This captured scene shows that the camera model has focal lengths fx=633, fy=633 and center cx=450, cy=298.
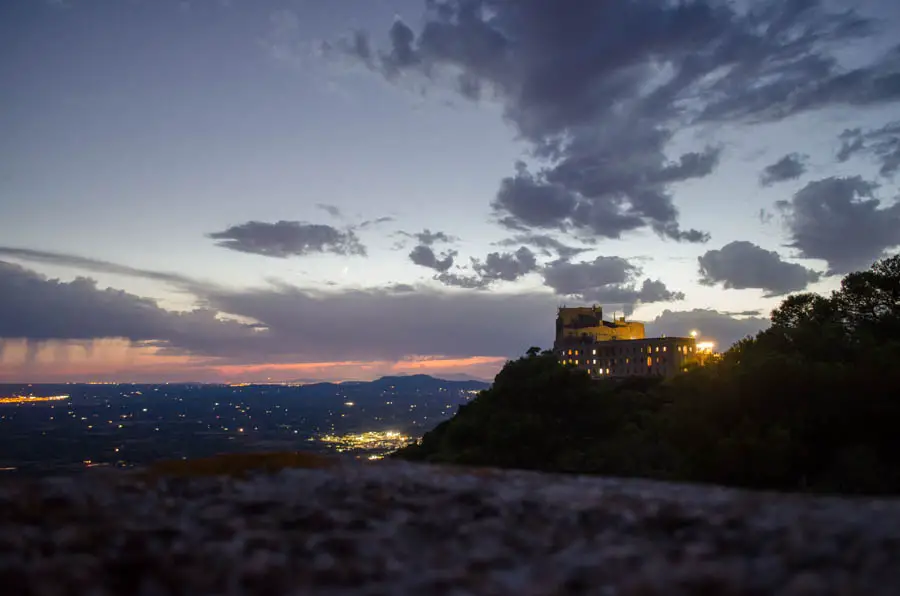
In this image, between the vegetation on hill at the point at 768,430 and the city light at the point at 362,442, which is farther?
the city light at the point at 362,442

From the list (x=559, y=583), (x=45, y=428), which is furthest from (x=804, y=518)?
(x=45, y=428)

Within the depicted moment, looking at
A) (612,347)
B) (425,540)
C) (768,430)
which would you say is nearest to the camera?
(425,540)

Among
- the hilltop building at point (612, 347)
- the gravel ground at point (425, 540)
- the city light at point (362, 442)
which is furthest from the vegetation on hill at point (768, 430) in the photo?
the hilltop building at point (612, 347)

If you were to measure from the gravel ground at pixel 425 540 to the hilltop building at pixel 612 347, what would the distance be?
97671mm

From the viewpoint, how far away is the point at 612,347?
117 meters

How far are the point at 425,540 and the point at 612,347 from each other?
116773mm

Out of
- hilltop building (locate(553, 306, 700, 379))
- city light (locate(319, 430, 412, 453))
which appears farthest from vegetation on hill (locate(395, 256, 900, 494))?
hilltop building (locate(553, 306, 700, 379))

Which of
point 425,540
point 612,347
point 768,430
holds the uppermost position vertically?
point 612,347

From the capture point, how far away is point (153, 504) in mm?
5375

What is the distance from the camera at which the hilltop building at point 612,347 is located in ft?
357

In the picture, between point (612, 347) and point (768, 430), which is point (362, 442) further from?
point (768, 430)

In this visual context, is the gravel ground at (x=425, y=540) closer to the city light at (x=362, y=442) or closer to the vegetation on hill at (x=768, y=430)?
the vegetation on hill at (x=768, y=430)

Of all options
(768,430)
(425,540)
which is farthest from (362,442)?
(425,540)

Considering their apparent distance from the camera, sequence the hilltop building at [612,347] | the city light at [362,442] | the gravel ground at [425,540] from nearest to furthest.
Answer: the gravel ground at [425,540] → the city light at [362,442] → the hilltop building at [612,347]
